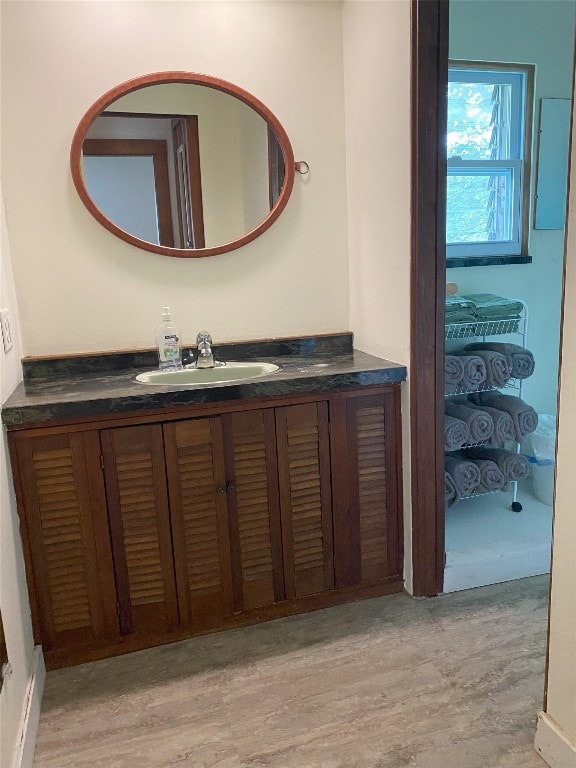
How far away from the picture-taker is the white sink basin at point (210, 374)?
2115 millimetres

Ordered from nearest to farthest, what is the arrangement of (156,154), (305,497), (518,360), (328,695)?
(328,695) < (305,497) < (156,154) < (518,360)

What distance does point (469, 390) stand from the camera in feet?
7.43

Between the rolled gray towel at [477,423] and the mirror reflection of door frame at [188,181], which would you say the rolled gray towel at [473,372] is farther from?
the mirror reflection of door frame at [188,181]

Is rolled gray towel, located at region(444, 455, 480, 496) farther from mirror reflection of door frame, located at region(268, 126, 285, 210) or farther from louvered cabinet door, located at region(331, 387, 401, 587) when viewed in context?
mirror reflection of door frame, located at region(268, 126, 285, 210)

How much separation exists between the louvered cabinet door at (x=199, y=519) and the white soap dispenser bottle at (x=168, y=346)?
16.6 inches

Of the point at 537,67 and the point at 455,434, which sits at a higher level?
the point at 537,67

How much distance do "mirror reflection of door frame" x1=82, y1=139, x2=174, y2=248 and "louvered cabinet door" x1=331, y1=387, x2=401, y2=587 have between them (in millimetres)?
880

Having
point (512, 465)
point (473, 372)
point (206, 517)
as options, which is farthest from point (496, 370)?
point (206, 517)

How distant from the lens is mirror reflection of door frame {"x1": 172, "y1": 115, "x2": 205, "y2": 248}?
2.14 m

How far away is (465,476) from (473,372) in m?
0.40

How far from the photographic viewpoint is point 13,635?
152 centimetres

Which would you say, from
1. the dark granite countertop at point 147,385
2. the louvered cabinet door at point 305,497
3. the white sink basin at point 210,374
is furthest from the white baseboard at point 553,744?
the white sink basin at point 210,374

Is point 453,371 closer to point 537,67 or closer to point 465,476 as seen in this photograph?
point 465,476

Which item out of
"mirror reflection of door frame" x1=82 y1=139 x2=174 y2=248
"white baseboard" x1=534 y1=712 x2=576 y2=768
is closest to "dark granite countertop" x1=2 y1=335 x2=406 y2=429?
"mirror reflection of door frame" x1=82 y1=139 x2=174 y2=248
